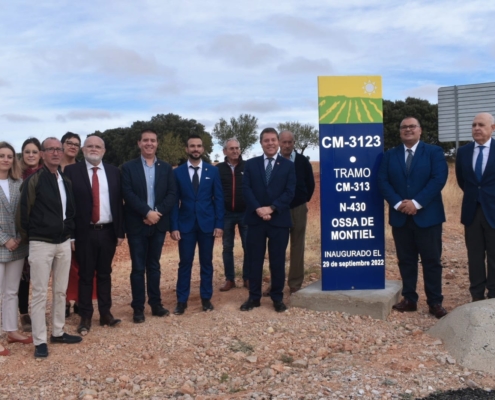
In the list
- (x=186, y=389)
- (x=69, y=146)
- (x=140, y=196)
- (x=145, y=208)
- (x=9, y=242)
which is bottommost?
(x=186, y=389)

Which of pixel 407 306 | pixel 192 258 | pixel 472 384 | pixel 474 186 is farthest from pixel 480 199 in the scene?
pixel 192 258

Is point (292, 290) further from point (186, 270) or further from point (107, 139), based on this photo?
point (107, 139)

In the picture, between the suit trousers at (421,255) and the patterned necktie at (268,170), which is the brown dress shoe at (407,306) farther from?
the patterned necktie at (268,170)

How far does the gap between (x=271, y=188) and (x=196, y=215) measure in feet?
3.25

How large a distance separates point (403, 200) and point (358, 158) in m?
0.78

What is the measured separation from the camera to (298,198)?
7.13 metres

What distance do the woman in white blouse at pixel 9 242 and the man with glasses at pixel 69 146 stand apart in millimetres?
976

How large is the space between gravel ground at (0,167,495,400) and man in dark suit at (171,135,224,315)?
419mm

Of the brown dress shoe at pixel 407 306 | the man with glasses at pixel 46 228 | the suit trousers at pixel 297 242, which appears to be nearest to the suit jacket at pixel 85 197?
the man with glasses at pixel 46 228

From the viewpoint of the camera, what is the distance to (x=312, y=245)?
12312mm

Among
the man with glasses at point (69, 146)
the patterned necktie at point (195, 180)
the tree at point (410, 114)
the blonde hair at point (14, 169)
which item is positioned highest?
the tree at point (410, 114)

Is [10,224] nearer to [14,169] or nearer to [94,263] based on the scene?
[14,169]

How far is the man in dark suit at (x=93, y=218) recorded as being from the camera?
5.89 m

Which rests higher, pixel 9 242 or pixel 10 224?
pixel 10 224
